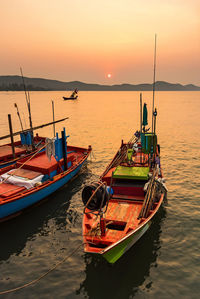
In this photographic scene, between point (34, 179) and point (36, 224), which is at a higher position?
point (34, 179)

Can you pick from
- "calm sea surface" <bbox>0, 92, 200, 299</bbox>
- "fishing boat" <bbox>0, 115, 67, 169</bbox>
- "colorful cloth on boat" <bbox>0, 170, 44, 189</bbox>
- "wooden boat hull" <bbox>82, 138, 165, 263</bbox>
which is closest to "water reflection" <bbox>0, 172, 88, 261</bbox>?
"calm sea surface" <bbox>0, 92, 200, 299</bbox>

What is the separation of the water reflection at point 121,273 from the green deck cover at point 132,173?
13.6 feet

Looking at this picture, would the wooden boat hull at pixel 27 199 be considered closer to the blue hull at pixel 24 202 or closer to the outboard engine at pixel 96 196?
the blue hull at pixel 24 202

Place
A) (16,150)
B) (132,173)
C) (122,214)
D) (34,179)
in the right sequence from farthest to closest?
(16,150)
(34,179)
(132,173)
(122,214)

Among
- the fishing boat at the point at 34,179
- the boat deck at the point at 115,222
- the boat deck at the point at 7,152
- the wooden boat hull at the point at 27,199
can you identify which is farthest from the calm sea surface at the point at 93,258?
the boat deck at the point at 7,152

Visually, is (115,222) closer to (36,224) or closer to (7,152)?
(36,224)

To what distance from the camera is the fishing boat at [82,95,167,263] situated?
983 centimetres

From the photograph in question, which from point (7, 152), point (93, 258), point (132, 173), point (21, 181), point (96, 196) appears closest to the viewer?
point (96, 196)

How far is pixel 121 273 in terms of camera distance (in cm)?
1046

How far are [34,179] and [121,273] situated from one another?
9.38 m

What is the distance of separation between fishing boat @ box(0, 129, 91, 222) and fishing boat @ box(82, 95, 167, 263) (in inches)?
179

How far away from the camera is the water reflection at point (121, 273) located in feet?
31.6

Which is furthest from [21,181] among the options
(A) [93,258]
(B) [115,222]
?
(B) [115,222]

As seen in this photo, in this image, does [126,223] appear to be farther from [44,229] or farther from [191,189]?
[191,189]
